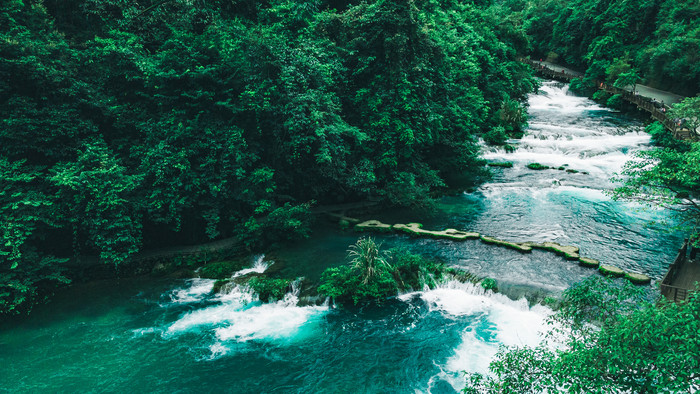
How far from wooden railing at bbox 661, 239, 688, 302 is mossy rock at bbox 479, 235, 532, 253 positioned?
4.55m

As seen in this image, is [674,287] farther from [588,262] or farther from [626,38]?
[626,38]

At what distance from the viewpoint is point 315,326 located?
500 inches

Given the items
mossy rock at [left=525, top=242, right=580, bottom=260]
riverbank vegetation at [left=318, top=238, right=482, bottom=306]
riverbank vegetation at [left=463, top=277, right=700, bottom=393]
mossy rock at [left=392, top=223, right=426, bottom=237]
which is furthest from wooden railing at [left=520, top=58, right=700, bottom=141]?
riverbank vegetation at [left=463, top=277, right=700, bottom=393]

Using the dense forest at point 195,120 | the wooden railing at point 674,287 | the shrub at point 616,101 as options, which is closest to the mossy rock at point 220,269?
the dense forest at point 195,120

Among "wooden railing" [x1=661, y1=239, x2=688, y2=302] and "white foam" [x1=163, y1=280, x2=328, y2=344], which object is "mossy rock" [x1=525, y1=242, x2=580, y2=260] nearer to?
"wooden railing" [x1=661, y1=239, x2=688, y2=302]

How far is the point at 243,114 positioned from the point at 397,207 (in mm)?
9273

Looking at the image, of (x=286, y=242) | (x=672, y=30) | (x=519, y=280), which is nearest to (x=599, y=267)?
(x=519, y=280)

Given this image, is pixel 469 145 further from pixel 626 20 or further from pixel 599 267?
pixel 626 20

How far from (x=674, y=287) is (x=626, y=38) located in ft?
144

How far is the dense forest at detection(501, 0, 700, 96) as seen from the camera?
106ft

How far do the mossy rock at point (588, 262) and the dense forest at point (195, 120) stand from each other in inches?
297

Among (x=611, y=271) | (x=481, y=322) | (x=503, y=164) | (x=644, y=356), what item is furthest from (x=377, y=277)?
(x=503, y=164)

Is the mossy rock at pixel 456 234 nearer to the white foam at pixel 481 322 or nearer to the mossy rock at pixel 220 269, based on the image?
the white foam at pixel 481 322

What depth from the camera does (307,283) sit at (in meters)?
14.4
